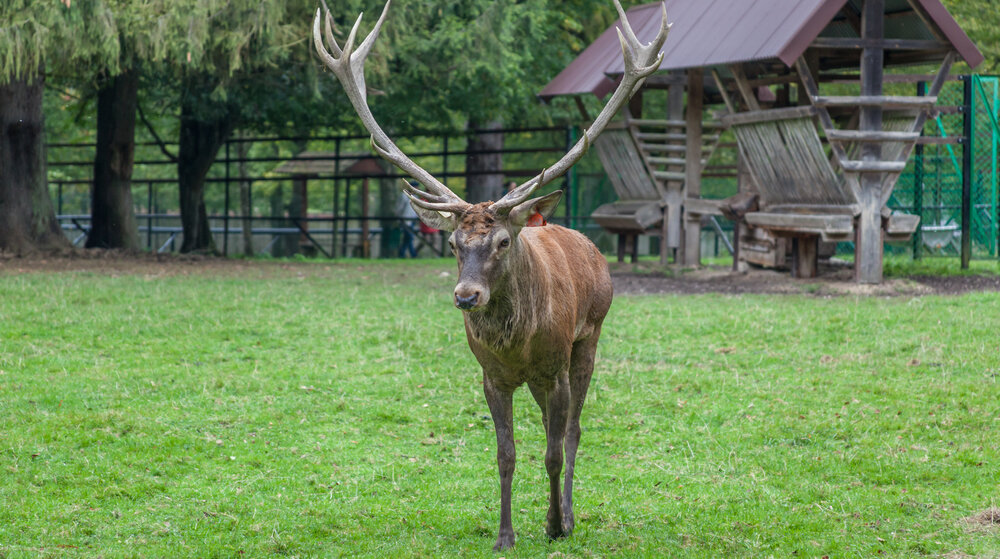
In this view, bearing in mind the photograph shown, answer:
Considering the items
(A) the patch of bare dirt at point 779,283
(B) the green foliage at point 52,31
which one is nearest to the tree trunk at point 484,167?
(A) the patch of bare dirt at point 779,283

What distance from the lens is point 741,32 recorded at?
15680 millimetres

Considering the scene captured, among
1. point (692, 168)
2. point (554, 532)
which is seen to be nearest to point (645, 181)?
point (692, 168)

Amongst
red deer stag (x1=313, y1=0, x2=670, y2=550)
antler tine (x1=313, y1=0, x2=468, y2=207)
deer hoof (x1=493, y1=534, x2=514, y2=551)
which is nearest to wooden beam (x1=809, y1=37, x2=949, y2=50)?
red deer stag (x1=313, y1=0, x2=670, y2=550)

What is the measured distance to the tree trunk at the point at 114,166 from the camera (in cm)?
2042

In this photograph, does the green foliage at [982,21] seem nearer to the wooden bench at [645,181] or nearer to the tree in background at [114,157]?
the wooden bench at [645,181]

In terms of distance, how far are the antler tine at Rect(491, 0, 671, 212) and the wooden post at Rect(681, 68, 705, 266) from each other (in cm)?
1176

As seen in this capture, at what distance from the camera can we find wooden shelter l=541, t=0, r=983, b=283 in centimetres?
1428

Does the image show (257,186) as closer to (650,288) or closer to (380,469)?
(650,288)

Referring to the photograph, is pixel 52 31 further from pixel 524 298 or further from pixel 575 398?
pixel 524 298

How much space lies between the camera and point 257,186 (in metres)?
41.9

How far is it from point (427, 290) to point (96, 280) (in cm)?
459

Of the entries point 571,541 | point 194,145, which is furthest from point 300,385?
point 194,145

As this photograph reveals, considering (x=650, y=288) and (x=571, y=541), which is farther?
(x=650, y=288)

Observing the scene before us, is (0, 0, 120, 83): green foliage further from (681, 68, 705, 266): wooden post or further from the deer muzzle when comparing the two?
the deer muzzle
